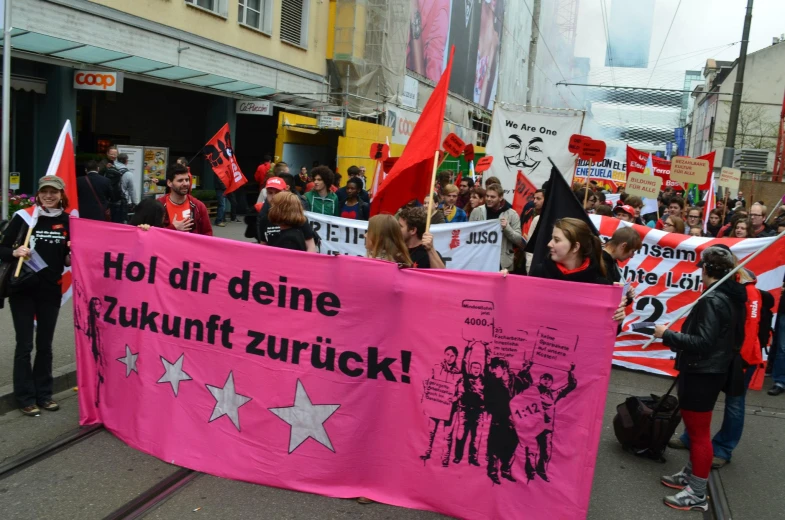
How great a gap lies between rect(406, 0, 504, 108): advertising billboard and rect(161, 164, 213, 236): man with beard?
23.8m

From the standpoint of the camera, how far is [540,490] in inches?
161

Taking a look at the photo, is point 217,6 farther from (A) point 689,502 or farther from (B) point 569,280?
(A) point 689,502

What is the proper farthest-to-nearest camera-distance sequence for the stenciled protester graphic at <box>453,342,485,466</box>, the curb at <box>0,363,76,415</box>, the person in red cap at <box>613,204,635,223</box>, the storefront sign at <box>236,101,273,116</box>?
1. the storefront sign at <box>236,101,273,116</box>
2. the person in red cap at <box>613,204,635,223</box>
3. the curb at <box>0,363,76,415</box>
4. the stenciled protester graphic at <box>453,342,485,466</box>

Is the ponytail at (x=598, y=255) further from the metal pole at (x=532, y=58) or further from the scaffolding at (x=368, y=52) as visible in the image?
the metal pole at (x=532, y=58)

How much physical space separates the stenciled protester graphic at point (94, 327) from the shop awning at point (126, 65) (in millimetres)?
8695

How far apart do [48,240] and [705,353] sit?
4521mm

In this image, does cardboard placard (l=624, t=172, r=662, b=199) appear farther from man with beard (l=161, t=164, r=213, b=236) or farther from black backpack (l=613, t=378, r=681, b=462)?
man with beard (l=161, t=164, r=213, b=236)

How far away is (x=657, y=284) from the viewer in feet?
27.5

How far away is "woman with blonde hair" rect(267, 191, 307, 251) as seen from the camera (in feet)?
19.2

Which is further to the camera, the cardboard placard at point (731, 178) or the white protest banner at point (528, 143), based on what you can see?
the cardboard placard at point (731, 178)

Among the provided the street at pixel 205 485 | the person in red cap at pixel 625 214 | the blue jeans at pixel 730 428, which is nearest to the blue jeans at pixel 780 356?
the street at pixel 205 485

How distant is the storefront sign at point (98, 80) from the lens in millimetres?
14781

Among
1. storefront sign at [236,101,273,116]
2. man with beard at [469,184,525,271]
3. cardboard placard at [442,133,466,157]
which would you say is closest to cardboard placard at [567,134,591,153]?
cardboard placard at [442,133,466,157]

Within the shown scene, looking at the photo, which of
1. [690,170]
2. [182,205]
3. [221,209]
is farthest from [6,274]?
[221,209]
